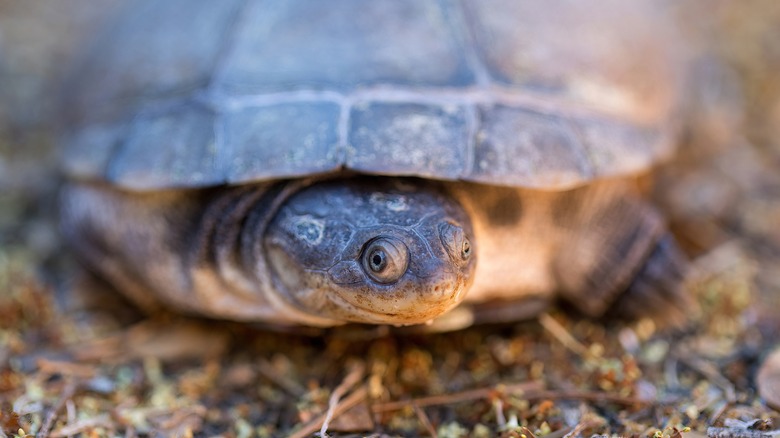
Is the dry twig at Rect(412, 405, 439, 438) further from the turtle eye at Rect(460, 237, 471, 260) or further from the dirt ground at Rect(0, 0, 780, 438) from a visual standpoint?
the turtle eye at Rect(460, 237, 471, 260)

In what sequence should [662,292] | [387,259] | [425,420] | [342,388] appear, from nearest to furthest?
1. [387,259]
2. [425,420]
3. [342,388]
4. [662,292]

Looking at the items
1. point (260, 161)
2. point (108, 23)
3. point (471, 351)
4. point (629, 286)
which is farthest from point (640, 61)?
point (108, 23)

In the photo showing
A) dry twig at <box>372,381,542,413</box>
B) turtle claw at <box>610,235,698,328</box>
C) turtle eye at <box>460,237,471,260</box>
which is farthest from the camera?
turtle claw at <box>610,235,698,328</box>

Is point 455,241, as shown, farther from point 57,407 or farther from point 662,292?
point 57,407

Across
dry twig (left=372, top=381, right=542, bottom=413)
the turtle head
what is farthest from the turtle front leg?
the turtle head

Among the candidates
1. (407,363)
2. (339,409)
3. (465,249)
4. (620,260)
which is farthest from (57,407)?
(620,260)

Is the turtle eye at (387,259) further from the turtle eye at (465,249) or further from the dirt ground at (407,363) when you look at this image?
the dirt ground at (407,363)

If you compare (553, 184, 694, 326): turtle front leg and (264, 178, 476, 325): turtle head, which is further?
(553, 184, 694, 326): turtle front leg

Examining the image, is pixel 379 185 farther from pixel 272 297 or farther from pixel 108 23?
pixel 108 23

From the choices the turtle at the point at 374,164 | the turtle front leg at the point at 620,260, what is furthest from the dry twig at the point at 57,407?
the turtle front leg at the point at 620,260
